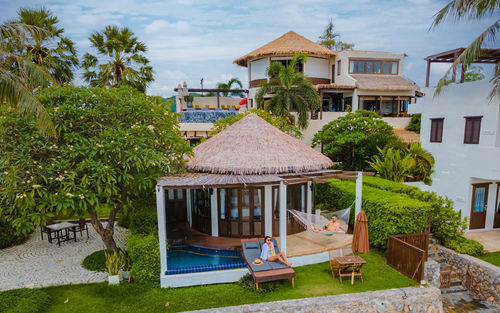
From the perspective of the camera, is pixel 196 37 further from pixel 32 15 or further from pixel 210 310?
pixel 210 310

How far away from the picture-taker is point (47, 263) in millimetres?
9969

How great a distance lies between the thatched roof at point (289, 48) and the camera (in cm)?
2458

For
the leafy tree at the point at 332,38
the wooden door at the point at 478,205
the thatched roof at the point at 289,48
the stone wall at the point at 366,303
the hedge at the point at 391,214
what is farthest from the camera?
the leafy tree at the point at 332,38

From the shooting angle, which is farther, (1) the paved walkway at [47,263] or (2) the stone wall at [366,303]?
(1) the paved walkway at [47,263]

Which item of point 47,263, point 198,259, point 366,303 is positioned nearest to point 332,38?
point 198,259

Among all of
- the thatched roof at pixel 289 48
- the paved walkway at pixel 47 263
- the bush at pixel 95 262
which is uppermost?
the thatched roof at pixel 289 48

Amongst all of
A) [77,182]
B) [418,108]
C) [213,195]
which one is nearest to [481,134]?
[418,108]

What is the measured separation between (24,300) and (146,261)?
3.03 metres

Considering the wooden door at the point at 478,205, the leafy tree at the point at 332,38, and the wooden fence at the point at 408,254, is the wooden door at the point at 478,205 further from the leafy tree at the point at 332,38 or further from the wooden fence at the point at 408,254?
the leafy tree at the point at 332,38

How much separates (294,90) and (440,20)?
10213mm

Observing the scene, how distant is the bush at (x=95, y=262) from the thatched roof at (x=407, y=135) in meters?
20.1

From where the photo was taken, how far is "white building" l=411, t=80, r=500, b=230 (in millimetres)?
12156

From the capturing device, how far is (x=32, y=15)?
1425cm

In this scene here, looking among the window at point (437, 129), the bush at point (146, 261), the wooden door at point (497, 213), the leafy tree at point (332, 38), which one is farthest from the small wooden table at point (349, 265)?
the leafy tree at point (332, 38)
